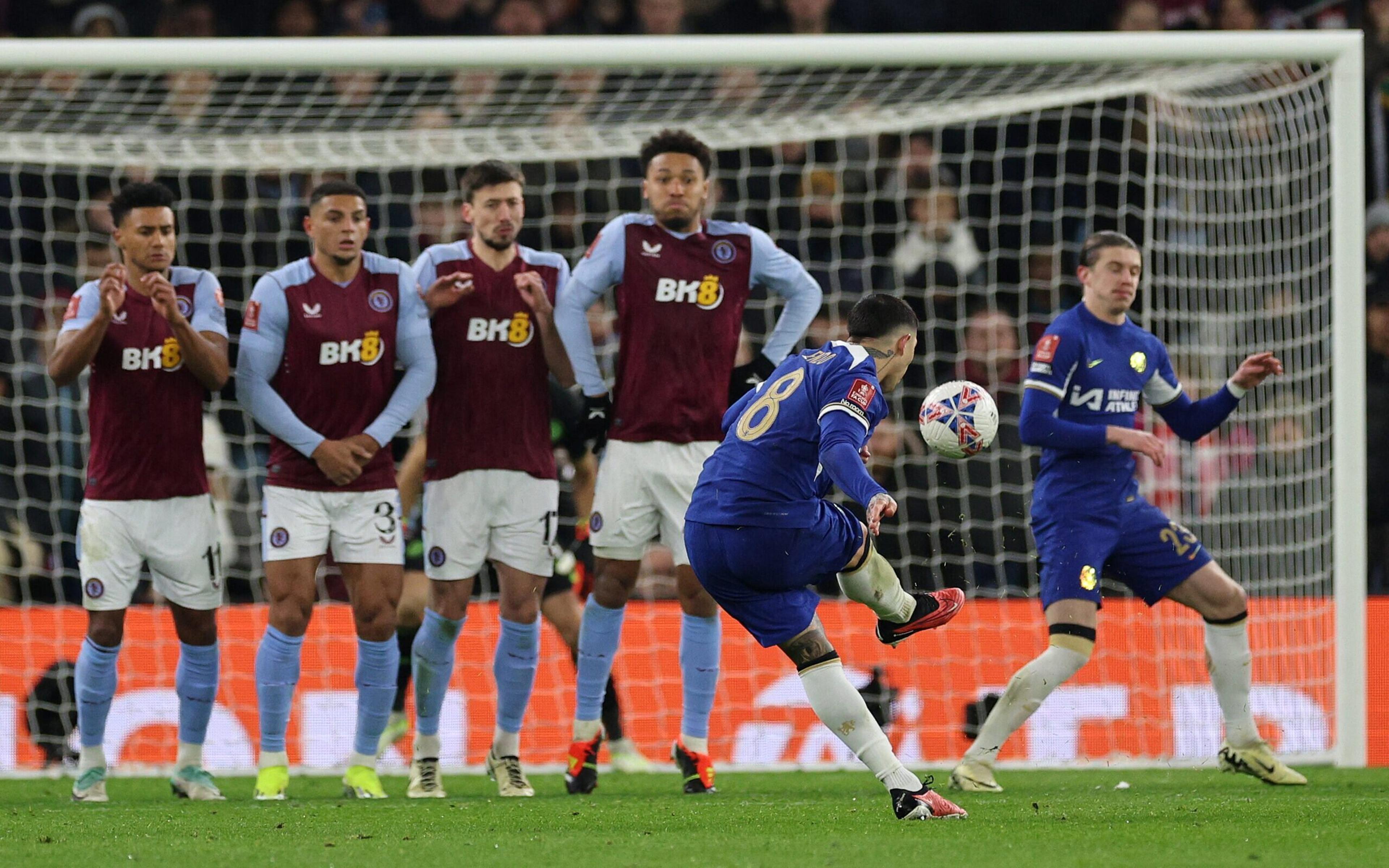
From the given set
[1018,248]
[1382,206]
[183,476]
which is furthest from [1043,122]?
[183,476]

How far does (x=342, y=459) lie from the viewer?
6.82 meters

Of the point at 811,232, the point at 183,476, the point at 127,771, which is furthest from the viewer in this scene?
the point at 811,232

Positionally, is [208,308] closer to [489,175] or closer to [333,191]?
[333,191]

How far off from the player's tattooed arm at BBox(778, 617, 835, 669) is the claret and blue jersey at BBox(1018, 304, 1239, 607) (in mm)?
1720

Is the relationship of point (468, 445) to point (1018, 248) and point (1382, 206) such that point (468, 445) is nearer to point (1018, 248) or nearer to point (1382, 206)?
point (1018, 248)

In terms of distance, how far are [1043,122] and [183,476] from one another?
5.82m

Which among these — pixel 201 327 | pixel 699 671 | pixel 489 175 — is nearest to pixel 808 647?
pixel 699 671

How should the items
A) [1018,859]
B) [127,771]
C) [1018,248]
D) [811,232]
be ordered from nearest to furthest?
1. [1018,859]
2. [127,771]
3. [811,232]
4. [1018,248]

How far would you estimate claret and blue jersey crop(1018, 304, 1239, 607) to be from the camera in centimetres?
680

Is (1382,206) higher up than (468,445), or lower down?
higher up

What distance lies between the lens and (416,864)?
460 centimetres

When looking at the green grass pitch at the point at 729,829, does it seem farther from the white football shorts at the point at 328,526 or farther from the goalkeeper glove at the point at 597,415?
the goalkeeper glove at the point at 597,415

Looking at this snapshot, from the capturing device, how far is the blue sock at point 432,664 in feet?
23.2

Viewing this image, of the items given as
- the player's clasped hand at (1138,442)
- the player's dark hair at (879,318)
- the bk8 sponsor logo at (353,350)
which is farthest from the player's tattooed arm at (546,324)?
the player's clasped hand at (1138,442)
